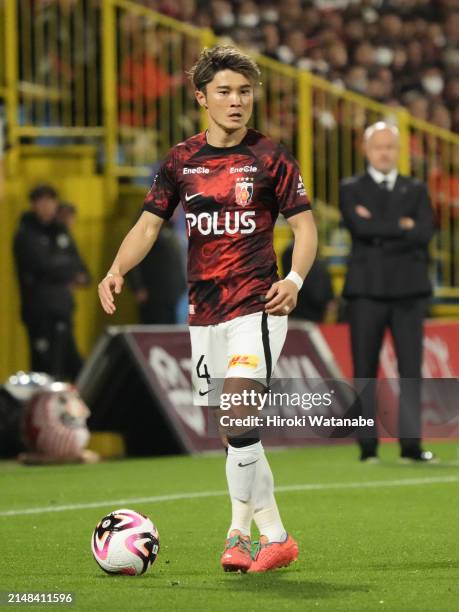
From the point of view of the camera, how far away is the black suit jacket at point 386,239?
456 inches

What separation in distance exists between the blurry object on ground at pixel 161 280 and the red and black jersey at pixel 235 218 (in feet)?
28.4

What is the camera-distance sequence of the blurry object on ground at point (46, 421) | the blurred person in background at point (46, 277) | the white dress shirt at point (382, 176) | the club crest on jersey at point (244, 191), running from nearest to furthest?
the club crest on jersey at point (244, 191) → the white dress shirt at point (382, 176) → the blurry object on ground at point (46, 421) → the blurred person in background at point (46, 277)

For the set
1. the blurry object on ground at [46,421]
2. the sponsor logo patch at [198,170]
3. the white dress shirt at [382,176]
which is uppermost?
the sponsor logo patch at [198,170]

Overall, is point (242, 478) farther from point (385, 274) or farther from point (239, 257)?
point (385, 274)

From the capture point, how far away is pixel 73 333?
1498 centimetres

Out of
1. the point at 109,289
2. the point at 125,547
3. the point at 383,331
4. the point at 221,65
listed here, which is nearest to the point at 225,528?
the point at 125,547

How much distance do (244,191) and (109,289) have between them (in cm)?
66

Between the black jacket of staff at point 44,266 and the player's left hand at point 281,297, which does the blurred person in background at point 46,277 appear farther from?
the player's left hand at point 281,297

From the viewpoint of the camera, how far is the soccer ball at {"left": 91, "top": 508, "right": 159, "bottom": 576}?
21.0ft

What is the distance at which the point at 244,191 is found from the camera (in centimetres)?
659

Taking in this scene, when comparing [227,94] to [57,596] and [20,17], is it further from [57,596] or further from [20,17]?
[20,17]

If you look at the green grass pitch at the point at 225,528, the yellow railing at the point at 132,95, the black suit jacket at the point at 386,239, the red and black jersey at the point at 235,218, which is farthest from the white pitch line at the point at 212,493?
the yellow railing at the point at 132,95

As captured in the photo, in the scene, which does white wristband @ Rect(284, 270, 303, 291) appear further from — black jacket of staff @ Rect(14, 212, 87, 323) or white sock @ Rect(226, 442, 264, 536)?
black jacket of staff @ Rect(14, 212, 87, 323)

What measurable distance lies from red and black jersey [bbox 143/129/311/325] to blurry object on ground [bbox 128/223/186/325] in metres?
8.65
